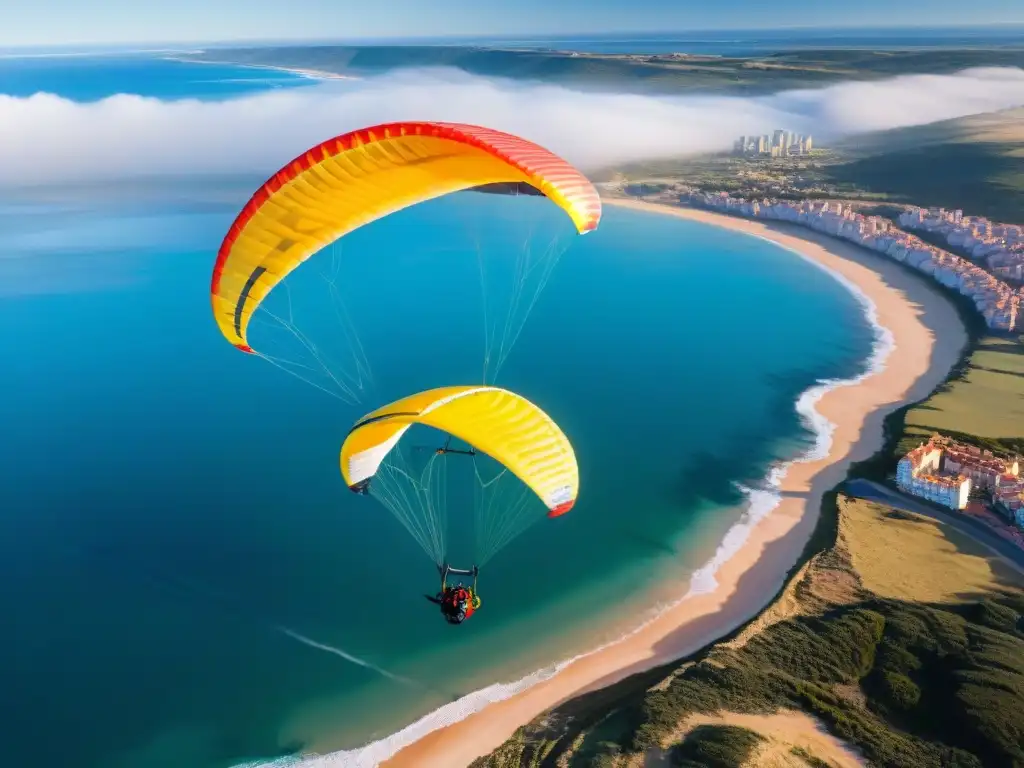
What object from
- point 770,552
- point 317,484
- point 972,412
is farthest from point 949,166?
point 317,484

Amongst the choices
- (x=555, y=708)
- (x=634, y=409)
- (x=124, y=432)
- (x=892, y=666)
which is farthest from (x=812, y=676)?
(x=124, y=432)

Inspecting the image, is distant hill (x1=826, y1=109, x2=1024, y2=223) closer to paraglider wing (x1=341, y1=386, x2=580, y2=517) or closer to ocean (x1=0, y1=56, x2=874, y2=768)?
ocean (x1=0, y1=56, x2=874, y2=768)

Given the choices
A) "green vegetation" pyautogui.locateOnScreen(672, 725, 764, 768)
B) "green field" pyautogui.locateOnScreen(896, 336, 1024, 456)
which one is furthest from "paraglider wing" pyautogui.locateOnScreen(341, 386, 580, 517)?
"green field" pyautogui.locateOnScreen(896, 336, 1024, 456)

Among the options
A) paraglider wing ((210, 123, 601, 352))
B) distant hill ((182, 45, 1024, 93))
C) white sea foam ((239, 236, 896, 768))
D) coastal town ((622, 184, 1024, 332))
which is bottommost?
white sea foam ((239, 236, 896, 768))

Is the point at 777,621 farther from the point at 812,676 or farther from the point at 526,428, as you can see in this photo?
the point at 526,428

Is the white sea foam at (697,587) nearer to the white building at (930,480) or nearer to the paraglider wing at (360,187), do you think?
the white building at (930,480)

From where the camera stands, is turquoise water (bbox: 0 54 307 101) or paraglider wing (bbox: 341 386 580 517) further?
turquoise water (bbox: 0 54 307 101)
